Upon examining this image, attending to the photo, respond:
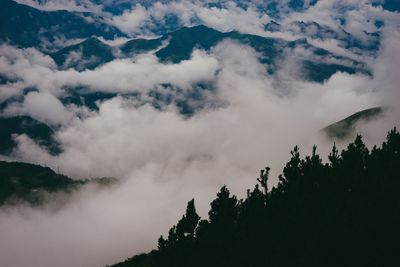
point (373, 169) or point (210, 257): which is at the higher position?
point (373, 169)

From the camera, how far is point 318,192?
132 feet

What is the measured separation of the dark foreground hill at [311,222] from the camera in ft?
99.5

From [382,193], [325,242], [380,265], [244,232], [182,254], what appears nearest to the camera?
[380,265]

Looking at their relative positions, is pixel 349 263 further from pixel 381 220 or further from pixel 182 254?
pixel 182 254

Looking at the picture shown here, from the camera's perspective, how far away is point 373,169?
37781 mm

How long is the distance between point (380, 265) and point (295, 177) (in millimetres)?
15156

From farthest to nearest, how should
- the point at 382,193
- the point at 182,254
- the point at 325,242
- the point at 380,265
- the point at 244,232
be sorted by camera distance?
the point at 182,254 → the point at 244,232 → the point at 382,193 → the point at 325,242 → the point at 380,265

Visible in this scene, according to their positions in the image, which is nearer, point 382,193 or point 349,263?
point 349,263

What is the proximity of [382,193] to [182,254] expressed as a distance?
18.8 m

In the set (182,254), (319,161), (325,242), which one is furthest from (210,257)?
(319,161)

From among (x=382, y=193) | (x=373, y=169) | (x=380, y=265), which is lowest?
(x=380, y=265)

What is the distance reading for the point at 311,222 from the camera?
35.5m

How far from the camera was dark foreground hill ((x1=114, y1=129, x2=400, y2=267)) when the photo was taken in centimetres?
3033

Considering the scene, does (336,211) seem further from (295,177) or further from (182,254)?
(182,254)
